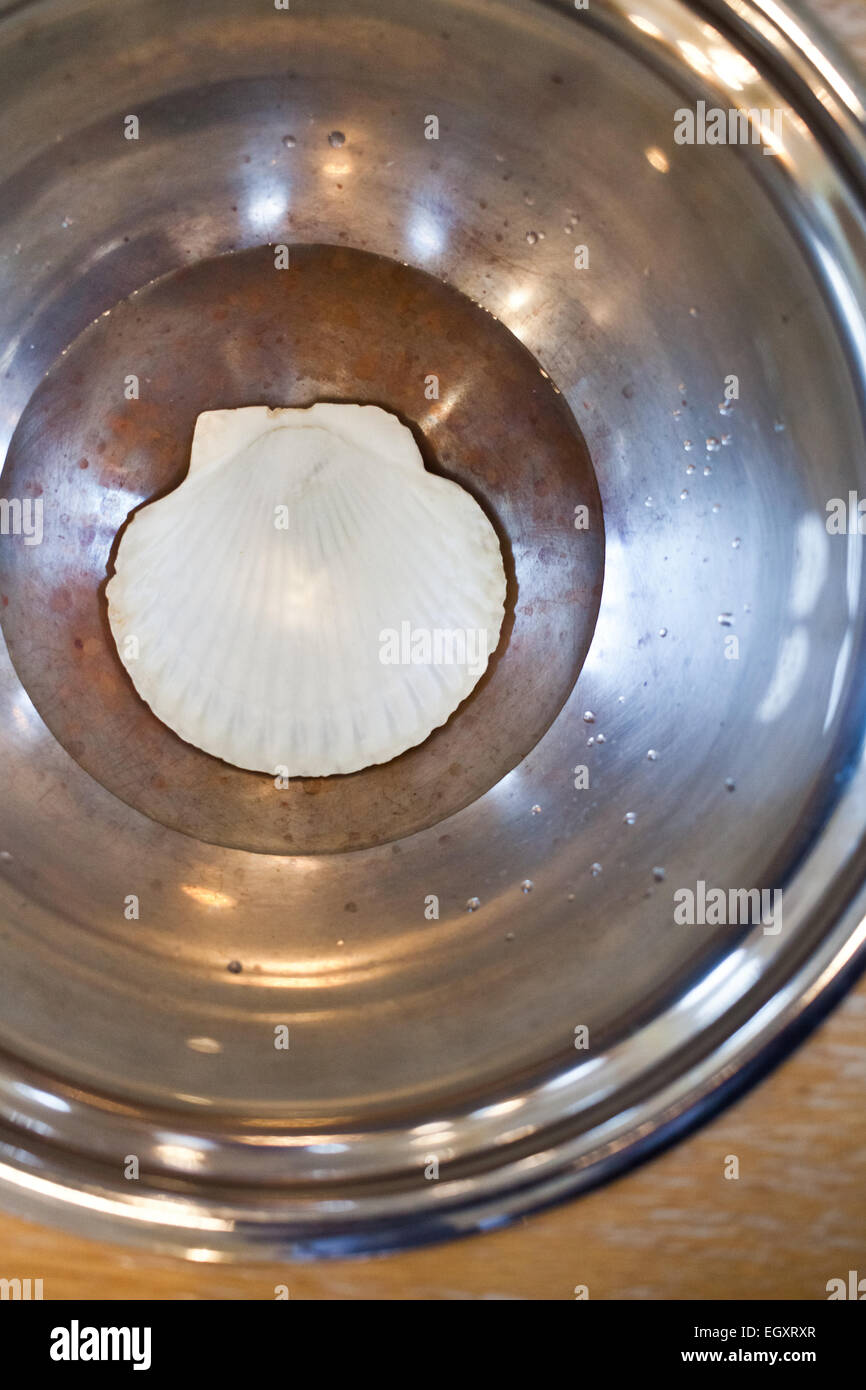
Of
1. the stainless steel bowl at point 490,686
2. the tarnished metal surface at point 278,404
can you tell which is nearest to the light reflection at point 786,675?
the stainless steel bowl at point 490,686

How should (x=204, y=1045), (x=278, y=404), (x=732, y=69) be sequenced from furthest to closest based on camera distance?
1. (x=278, y=404)
2. (x=204, y=1045)
3. (x=732, y=69)

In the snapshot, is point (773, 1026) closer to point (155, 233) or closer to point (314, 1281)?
point (314, 1281)

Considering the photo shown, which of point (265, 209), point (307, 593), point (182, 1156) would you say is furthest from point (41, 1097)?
point (265, 209)

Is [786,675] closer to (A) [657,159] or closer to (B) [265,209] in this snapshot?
(A) [657,159]

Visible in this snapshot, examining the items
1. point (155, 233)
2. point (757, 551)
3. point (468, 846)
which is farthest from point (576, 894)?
point (155, 233)

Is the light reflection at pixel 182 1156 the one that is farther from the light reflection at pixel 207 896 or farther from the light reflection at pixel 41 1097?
the light reflection at pixel 207 896

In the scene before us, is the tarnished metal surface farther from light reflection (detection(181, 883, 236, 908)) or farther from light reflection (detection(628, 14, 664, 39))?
light reflection (detection(628, 14, 664, 39))
